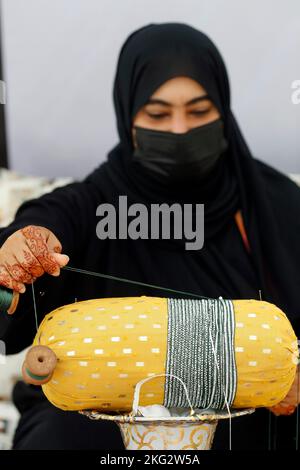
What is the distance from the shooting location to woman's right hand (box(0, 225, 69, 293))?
107 cm

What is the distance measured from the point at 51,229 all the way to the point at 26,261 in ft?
0.76

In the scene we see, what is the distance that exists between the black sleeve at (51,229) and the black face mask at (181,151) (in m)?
0.15

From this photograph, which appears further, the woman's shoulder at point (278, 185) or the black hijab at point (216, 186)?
the woman's shoulder at point (278, 185)

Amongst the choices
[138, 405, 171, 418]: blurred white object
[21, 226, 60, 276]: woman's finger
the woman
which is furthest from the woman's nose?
[138, 405, 171, 418]: blurred white object

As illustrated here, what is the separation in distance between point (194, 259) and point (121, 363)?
46 cm

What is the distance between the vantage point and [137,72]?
1.49 m

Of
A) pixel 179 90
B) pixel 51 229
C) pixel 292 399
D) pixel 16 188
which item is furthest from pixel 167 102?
pixel 16 188

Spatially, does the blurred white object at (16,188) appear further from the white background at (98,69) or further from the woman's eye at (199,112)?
the woman's eye at (199,112)

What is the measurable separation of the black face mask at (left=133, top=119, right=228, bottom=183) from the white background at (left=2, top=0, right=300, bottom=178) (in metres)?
0.60

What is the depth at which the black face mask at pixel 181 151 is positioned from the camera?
4.70 ft

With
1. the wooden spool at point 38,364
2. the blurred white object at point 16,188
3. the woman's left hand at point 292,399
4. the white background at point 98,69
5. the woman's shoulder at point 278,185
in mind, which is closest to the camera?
the wooden spool at point 38,364

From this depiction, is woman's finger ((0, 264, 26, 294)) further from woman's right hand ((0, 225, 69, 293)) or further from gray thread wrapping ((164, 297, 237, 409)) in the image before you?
gray thread wrapping ((164, 297, 237, 409))

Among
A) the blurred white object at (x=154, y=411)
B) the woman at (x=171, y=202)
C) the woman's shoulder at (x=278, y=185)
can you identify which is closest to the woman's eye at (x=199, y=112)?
the woman at (x=171, y=202)

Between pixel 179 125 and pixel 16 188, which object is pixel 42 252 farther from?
pixel 16 188
